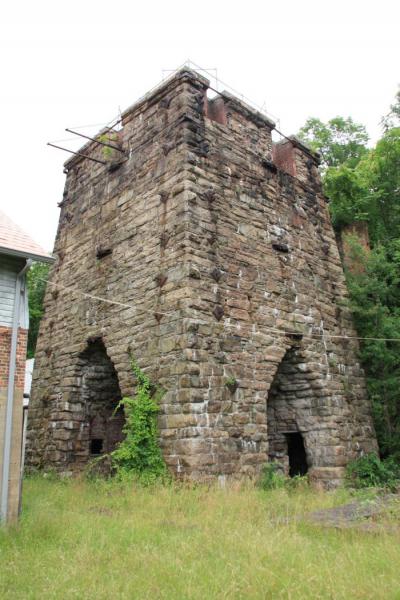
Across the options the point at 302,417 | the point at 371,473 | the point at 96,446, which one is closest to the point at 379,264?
the point at 302,417

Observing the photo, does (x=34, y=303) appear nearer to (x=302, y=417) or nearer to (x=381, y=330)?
(x=302, y=417)

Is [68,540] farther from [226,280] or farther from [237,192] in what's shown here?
[237,192]

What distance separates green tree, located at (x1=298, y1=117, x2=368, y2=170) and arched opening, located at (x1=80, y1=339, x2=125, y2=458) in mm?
13098

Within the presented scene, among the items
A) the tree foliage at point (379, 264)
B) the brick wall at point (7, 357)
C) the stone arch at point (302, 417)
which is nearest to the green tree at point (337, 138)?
the tree foliage at point (379, 264)

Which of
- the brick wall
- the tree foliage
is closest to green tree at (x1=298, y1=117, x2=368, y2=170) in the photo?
the tree foliage

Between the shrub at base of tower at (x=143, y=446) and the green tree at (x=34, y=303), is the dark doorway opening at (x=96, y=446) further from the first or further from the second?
the green tree at (x=34, y=303)

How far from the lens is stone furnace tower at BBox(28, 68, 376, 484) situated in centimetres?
890

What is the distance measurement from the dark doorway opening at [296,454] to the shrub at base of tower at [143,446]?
12.9ft

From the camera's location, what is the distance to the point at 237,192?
1072cm

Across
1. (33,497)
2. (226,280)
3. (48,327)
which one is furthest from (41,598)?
(48,327)

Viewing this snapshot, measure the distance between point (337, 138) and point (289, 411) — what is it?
13.9m

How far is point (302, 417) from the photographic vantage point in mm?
10961

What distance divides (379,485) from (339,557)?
19.9 feet

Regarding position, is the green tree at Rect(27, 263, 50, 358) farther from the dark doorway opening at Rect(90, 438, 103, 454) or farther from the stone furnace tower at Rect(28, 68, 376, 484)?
the dark doorway opening at Rect(90, 438, 103, 454)
